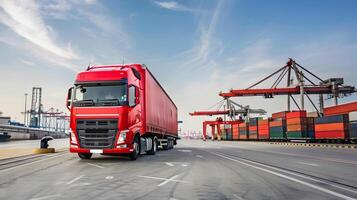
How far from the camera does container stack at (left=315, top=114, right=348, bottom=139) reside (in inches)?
1303

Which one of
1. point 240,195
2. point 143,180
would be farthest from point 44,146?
point 240,195

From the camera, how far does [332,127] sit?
116 feet

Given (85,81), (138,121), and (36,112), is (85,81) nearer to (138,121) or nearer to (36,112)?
(138,121)

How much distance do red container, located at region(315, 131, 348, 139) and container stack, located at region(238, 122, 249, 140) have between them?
29.9 metres

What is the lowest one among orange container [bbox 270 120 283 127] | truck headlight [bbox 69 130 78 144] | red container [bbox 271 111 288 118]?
truck headlight [bbox 69 130 78 144]

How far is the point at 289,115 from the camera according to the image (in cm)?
4719

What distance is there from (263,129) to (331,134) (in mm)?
23228

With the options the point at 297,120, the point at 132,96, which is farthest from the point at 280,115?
the point at 132,96

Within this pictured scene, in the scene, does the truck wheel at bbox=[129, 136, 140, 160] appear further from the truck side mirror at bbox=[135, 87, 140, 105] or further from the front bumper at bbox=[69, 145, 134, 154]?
the truck side mirror at bbox=[135, 87, 140, 105]

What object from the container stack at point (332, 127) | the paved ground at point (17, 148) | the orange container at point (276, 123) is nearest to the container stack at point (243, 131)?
the orange container at point (276, 123)

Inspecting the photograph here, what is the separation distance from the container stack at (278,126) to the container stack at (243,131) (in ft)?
43.9

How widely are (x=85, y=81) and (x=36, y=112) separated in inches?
5330

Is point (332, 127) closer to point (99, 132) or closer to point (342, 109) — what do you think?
point (342, 109)

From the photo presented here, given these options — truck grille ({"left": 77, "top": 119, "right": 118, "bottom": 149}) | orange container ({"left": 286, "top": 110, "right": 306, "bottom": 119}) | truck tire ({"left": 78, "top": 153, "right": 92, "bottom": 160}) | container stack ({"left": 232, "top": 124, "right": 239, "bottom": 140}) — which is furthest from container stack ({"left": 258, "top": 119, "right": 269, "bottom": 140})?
truck grille ({"left": 77, "top": 119, "right": 118, "bottom": 149})
